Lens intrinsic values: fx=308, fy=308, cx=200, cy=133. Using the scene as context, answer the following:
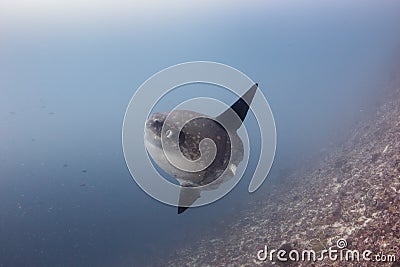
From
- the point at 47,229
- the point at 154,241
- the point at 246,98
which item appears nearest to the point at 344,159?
the point at 246,98

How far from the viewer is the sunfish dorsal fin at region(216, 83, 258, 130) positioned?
5.39m

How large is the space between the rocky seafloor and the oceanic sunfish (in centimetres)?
573

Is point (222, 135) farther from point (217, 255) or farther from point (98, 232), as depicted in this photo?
point (98, 232)

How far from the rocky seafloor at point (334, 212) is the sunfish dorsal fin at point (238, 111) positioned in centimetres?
578

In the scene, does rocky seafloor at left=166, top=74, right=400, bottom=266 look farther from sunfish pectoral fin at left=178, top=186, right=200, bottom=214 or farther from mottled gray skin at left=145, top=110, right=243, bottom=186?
sunfish pectoral fin at left=178, top=186, right=200, bottom=214

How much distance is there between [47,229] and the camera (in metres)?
30.0

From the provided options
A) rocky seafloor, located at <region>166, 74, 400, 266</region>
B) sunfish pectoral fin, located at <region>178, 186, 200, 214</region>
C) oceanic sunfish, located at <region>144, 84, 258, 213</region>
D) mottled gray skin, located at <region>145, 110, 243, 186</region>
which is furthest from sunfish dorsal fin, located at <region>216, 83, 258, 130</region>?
rocky seafloor, located at <region>166, 74, 400, 266</region>

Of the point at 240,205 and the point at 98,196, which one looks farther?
the point at 98,196

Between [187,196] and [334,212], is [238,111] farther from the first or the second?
[334,212]

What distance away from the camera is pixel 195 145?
4648 mm

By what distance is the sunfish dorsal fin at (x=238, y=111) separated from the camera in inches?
212

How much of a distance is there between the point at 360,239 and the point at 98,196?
32994mm

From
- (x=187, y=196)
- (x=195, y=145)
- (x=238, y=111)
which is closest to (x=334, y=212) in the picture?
(x=238, y=111)

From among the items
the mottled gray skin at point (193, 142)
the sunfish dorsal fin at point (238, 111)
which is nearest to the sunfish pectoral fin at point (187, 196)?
the mottled gray skin at point (193, 142)
